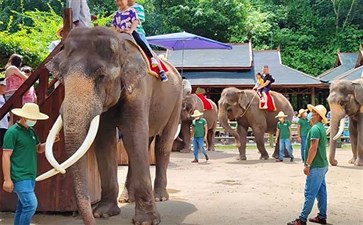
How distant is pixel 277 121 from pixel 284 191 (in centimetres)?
781

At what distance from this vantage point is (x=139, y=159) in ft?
23.6

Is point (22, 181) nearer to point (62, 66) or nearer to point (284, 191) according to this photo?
point (62, 66)

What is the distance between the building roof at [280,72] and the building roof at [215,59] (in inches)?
48.6

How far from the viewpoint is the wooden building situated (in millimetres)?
32000

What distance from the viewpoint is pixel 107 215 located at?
25.6ft

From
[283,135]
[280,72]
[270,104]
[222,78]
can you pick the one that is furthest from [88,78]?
[280,72]

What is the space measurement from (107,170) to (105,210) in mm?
567

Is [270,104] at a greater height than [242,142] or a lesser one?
greater

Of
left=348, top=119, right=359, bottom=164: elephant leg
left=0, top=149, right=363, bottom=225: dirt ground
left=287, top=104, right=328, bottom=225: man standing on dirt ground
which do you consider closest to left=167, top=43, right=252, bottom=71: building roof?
left=348, top=119, right=359, bottom=164: elephant leg

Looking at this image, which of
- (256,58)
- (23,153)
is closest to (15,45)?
(23,153)

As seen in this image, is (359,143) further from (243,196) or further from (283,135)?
(243,196)

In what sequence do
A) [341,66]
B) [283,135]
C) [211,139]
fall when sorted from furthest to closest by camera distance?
[341,66]
[211,139]
[283,135]

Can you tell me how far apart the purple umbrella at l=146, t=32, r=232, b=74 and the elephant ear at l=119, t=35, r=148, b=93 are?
1173 centimetres

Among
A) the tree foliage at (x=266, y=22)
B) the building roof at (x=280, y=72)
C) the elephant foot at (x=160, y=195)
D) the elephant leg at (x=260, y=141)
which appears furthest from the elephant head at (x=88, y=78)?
the tree foliage at (x=266, y=22)
